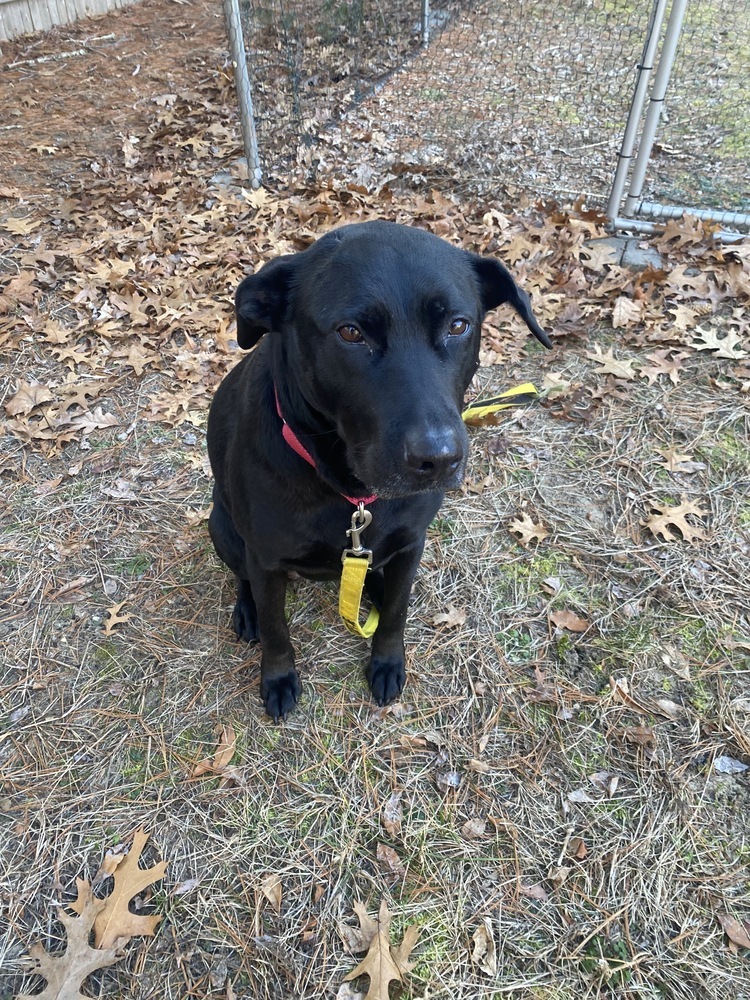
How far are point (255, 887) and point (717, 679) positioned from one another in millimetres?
1844

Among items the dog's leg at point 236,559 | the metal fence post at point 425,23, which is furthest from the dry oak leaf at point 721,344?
the metal fence post at point 425,23

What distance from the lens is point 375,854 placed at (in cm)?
214

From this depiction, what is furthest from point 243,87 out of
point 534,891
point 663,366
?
point 534,891

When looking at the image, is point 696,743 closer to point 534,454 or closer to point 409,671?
point 409,671

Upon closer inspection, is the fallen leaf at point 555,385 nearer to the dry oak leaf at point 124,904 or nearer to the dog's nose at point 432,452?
the dog's nose at point 432,452

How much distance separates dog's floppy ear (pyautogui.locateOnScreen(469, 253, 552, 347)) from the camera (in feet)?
6.68

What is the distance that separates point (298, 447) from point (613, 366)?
2520mm

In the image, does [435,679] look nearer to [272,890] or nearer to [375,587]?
[375,587]

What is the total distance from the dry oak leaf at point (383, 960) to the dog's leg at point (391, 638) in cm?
76

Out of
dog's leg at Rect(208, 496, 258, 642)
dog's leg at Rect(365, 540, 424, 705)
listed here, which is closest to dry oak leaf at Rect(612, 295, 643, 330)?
dog's leg at Rect(365, 540, 424, 705)

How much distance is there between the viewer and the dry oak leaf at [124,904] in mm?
1928

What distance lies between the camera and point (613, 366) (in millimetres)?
3779

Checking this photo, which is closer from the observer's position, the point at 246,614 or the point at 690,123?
the point at 246,614

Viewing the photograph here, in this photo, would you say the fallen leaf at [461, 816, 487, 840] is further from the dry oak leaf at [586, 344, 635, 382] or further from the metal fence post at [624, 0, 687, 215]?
the metal fence post at [624, 0, 687, 215]
